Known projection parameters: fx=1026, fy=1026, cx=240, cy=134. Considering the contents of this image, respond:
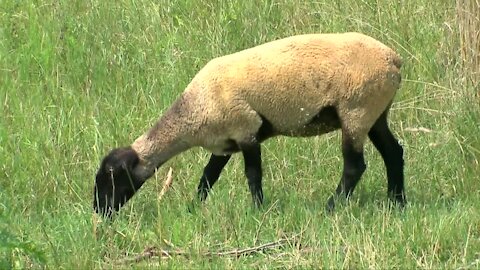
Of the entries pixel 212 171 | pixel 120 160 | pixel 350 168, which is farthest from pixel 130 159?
pixel 350 168

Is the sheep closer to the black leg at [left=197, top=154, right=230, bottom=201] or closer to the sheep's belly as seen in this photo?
the sheep's belly

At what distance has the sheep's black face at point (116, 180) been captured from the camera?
280 inches

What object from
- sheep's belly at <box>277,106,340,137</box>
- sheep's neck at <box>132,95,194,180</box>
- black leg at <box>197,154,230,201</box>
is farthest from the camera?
black leg at <box>197,154,230,201</box>

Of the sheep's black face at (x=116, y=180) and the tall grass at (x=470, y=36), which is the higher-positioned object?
the tall grass at (x=470, y=36)

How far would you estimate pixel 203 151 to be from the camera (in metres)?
8.23

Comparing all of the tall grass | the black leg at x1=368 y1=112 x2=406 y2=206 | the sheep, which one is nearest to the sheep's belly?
the sheep

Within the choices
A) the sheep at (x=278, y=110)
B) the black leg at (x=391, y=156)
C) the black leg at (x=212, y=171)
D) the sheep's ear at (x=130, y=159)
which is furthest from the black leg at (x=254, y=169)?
the black leg at (x=391, y=156)

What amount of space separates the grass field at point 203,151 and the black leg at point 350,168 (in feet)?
0.54

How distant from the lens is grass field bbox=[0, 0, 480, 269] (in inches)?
233

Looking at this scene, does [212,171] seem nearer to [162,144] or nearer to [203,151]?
[162,144]

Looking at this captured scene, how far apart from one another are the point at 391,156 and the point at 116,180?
1.94 metres

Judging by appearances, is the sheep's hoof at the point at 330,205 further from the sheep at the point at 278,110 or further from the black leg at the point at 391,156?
the black leg at the point at 391,156

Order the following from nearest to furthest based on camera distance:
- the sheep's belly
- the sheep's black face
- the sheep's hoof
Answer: the sheep's hoof
the sheep's belly
the sheep's black face

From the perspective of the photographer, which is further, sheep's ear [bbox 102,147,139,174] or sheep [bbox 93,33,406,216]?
sheep's ear [bbox 102,147,139,174]
